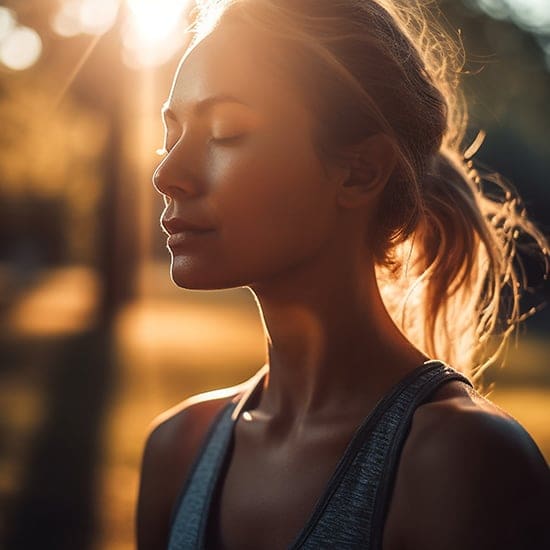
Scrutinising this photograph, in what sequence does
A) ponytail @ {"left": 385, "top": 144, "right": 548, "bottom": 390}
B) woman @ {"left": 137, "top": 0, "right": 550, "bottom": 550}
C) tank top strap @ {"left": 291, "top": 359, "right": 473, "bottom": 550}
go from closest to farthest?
tank top strap @ {"left": 291, "top": 359, "right": 473, "bottom": 550} < woman @ {"left": 137, "top": 0, "right": 550, "bottom": 550} < ponytail @ {"left": 385, "top": 144, "right": 548, "bottom": 390}

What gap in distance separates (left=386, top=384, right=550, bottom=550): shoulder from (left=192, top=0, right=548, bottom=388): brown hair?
0.57 metres

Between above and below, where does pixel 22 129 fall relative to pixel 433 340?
above

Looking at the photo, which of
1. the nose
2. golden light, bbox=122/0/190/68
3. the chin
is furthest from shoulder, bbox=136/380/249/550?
golden light, bbox=122/0/190/68

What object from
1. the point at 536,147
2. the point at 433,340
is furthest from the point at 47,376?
the point at 536,147

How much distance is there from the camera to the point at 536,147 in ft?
77.2

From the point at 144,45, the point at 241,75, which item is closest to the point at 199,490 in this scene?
the point at 241,75

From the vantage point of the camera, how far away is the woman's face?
217 cm

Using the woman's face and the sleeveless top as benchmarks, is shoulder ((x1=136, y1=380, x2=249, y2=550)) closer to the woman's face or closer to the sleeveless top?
the sleeveless top

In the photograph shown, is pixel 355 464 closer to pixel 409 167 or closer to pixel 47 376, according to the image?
pixel 409 167

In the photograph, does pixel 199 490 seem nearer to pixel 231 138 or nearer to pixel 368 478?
pixel 368 478

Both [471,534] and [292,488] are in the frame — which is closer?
[471,534]

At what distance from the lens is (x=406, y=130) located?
2.26 meters

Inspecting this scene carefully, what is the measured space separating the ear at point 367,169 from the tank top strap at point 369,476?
0.42m

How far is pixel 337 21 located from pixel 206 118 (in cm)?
35
